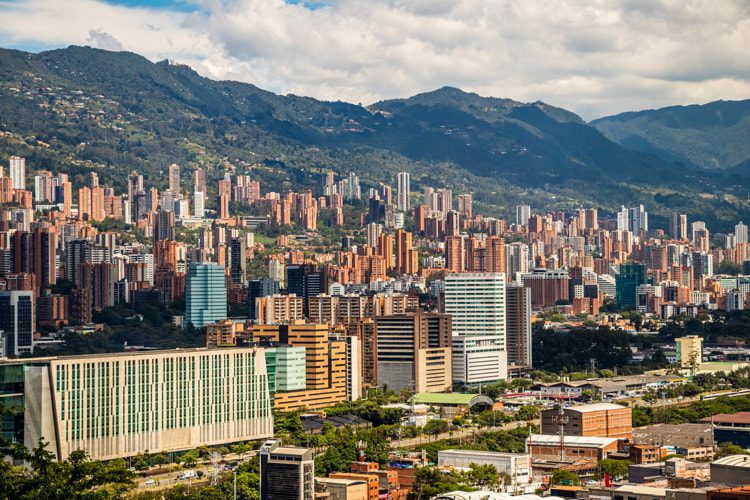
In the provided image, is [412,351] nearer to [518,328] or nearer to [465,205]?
[518,328]

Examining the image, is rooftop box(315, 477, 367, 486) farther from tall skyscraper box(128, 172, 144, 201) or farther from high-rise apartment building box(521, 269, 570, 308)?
tall skyscraper box(128, 172, 144, 201)

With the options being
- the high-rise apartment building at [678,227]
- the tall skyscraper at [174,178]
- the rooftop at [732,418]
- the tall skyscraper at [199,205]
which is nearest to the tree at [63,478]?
the rooftop at [732,418]

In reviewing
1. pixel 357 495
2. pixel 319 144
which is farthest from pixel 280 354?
pixel 319 144

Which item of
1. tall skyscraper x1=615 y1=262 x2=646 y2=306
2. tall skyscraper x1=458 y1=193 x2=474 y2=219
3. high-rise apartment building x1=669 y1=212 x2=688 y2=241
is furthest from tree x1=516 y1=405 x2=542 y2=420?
high-rise apartment building x1=669 y1=212 x2=688 y2=241

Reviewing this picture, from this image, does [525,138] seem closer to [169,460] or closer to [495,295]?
[495,295]

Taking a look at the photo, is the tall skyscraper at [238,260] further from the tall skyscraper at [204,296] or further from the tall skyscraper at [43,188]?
the tall skyscraper at [43,188]

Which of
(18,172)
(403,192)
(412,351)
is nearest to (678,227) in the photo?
(403,192)
